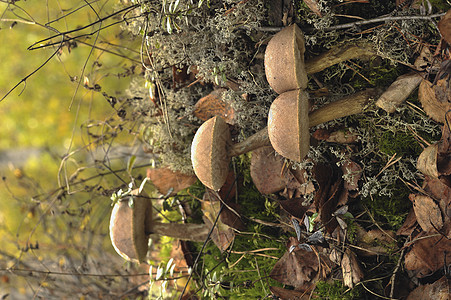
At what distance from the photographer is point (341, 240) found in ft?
4.19

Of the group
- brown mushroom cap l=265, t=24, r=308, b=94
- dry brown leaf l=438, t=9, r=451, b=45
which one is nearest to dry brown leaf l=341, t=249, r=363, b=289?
brown mushroom cap l=265, t=24, r=308, b=94

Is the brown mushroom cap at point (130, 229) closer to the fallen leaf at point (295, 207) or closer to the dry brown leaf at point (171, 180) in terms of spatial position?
the dry brown leaf at point (171, 180)

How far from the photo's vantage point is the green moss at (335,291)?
4.17 ft

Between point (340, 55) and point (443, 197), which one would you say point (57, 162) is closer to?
point (340, 55)

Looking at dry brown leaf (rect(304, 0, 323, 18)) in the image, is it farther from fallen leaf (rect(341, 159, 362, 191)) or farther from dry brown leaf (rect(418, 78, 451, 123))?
fallen leaf (rect(341, 159, 362, 191))

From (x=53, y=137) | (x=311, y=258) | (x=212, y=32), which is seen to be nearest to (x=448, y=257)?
(x=311, y=258)

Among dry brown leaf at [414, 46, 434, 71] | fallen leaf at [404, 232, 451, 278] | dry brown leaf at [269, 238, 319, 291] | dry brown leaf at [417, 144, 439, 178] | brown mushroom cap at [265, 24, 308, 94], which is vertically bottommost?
dry brown leaf at [269, 238, 319, 291]

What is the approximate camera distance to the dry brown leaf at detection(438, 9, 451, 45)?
33.5 inches

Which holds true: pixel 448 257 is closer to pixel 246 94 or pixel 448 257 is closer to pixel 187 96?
pixel 246 94

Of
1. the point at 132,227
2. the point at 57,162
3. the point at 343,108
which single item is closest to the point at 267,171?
the point at 343,108

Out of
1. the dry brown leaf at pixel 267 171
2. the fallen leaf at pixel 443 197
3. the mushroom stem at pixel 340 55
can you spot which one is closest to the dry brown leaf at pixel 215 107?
the dry brown leaf at pixel 267 171

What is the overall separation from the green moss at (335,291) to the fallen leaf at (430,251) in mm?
243

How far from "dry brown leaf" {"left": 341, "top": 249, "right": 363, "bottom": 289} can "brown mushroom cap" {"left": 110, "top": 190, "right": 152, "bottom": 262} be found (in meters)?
0.74

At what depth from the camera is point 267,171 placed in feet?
4.78
